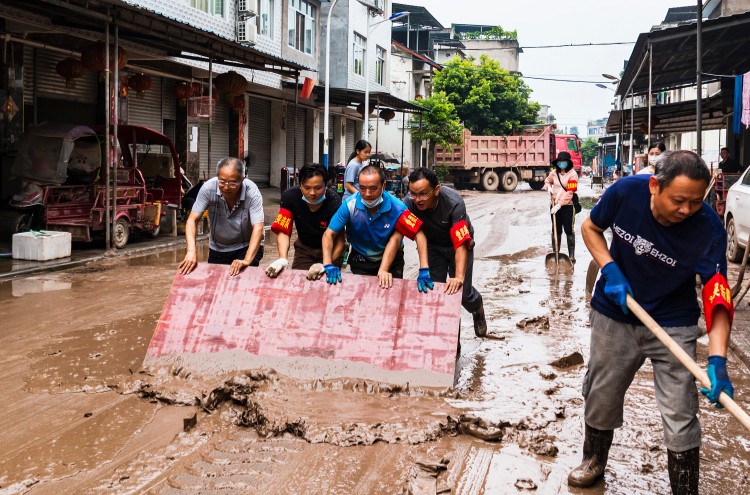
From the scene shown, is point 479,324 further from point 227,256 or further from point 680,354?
point 680,354

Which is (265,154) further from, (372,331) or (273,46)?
(372,331)

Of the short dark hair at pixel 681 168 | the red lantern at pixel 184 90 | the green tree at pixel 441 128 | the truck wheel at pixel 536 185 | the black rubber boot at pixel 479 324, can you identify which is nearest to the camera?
the short dark hair at pixel 681 168

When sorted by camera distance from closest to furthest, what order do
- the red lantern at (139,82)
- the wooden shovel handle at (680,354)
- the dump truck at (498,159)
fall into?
1. the wooden shovel handle at (680,354)
2. the red lantern at (139,82)
3. the dump truck at (498,159)

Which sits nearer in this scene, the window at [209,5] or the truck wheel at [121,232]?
the truck wheel at [121,232]

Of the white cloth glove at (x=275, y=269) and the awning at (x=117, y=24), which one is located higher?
the awning at (x=117, y=24)

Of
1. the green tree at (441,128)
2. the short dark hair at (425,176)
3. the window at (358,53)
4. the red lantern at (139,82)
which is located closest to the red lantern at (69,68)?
the red lantern at (139,82)

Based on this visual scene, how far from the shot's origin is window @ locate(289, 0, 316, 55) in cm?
2575

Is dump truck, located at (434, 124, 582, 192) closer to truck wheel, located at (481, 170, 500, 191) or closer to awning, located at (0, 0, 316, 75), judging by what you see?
truck wheel, located at (481, 170, 500, 191)

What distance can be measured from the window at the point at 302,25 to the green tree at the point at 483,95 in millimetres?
17002

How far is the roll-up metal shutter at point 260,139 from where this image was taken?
25.9 m

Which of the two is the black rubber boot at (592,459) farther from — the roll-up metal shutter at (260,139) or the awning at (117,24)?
the roll-up metal shutter at (260,139)

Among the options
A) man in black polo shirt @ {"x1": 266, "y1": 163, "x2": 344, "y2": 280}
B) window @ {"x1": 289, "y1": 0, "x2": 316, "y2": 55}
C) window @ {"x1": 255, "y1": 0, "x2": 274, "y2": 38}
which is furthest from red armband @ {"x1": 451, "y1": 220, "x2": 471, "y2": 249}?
window @ {"x1": 289, "y1": 0, "x2": 316, "y2": 55}

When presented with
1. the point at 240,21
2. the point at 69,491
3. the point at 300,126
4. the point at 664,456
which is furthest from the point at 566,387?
the point at 300,126

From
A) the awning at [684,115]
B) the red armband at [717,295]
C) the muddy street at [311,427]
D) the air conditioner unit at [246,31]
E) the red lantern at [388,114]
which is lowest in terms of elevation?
the muddy street at [311,427]
